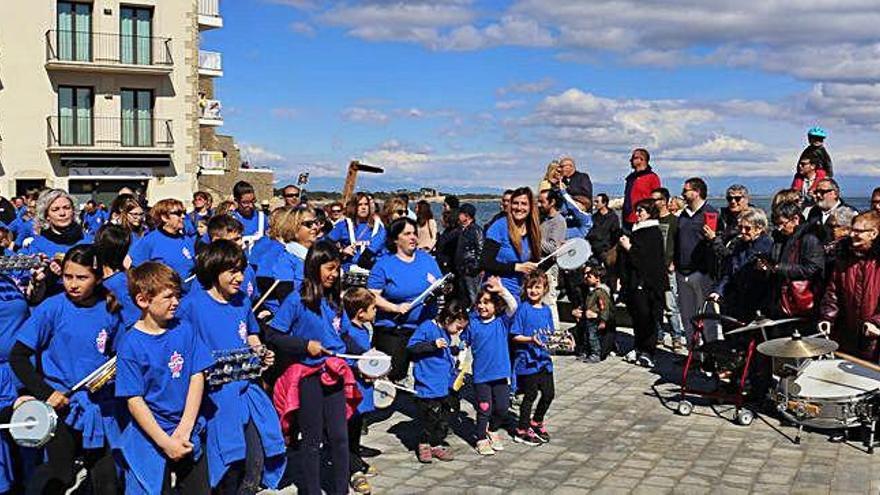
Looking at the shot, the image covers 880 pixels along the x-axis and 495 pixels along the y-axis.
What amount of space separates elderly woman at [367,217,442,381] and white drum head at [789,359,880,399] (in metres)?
3.16

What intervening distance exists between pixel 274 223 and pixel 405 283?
1.11 m

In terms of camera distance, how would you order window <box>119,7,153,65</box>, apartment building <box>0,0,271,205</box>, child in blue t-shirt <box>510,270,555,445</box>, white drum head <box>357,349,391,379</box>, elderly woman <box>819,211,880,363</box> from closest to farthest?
white drum head <box>357,349,391,379</box>, child in blue t-shirt <box>510,270,555,445</box>, elderly woman <box>819,211,880,363</box>, apartment building <box>0,0,271,205</box>, window <box>119,7,153,65</box>

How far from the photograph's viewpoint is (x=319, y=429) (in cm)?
607

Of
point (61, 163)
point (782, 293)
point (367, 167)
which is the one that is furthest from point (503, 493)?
point (61, 163)

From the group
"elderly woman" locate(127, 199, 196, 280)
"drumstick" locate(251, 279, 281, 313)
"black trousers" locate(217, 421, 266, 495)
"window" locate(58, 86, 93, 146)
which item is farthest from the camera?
"window" locate(58, 86, 93, 146)

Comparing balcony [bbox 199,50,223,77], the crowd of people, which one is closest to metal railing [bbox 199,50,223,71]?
balcony [bbox 199,50,223,77]

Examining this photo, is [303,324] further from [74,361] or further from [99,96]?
[99,96]

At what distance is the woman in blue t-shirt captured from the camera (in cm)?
838

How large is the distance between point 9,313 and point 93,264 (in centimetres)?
60

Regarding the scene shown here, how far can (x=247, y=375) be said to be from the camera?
17.4 ft

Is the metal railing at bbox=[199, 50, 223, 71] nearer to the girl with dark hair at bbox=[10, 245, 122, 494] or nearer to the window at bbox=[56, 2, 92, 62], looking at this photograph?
the window at bbox=[56, 2, 92, 62]

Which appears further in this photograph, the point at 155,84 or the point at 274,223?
the point at 155,84

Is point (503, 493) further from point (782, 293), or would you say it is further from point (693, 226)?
point (693, 226)

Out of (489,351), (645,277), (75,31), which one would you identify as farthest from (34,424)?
(75,31)
